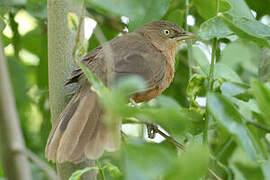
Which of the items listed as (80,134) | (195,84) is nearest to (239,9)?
(195,84)

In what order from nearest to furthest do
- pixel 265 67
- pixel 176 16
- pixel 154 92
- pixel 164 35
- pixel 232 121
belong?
pixel 232 121 < pixel 265 67 < pixel 176 16 < pixel 154 92 < pixel 164 35

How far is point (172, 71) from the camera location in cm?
420

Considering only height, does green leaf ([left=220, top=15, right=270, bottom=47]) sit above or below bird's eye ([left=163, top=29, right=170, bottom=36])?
above

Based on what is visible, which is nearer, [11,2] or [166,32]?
[11,2]

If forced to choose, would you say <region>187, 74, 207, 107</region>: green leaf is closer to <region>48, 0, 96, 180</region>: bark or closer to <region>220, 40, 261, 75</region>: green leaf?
<region>48, 0, 96, 180</region>: bark

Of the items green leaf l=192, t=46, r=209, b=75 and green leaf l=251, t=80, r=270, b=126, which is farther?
green leaf l=192, t=46, r=209, b=75

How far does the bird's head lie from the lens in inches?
186

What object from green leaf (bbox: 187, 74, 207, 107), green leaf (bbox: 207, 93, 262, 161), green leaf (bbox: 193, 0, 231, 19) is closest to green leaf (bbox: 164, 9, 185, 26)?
green leaf (bbox: 193, 0, 231, 19)

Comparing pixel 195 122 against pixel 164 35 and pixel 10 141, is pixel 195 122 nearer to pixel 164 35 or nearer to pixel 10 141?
pixel 10 141

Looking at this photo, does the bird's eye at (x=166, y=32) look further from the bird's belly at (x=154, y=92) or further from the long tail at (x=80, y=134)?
the long tail at (x=80, y=134)

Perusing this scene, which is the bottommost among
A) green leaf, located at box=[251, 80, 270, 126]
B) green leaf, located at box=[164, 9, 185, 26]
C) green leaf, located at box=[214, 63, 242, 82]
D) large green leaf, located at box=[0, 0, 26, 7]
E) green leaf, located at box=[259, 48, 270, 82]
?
green leaf, located at box=[259, 48, 270, 82]

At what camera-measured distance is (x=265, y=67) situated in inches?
132

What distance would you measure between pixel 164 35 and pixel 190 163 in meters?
3.58

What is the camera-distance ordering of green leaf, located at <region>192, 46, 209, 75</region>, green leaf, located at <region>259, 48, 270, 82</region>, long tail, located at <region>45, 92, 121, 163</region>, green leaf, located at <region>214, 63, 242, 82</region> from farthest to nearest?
green leaf, located at <region>259, 48, 270, 82</region> → green leaf, located at <region>192, 46, 209, 75</region> → green leaf, located at <region>214, 63, 242, 82</region> → long tail, located at <region>45, 92, 121, 163</region>
